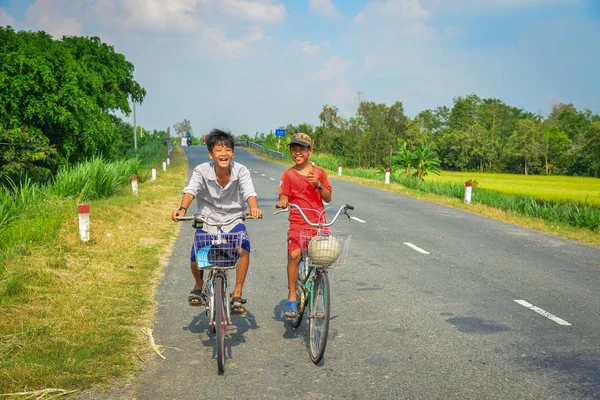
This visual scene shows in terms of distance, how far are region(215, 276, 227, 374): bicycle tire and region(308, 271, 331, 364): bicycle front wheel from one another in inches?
30.0

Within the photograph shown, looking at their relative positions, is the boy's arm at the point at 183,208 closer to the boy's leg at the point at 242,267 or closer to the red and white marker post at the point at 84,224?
the boy's leg at the point at 242,267

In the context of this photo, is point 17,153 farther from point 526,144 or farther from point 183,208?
point 526,144

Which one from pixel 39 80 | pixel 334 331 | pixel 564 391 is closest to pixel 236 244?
pixel 334 331

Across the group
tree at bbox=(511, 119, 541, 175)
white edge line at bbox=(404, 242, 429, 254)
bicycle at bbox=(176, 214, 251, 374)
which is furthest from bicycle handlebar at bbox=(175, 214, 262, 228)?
tree at bbox=(511, 119, 541, 175)

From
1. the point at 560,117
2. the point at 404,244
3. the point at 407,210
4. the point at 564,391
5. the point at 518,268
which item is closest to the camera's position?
the point at 564,391

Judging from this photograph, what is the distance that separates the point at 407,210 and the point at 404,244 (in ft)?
21.6

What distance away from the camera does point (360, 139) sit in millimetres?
78625

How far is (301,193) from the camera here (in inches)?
210

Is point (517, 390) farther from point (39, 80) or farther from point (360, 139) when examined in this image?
point (360, 139)

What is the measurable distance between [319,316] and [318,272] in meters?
0.38

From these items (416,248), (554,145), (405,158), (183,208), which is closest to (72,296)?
(183,208)

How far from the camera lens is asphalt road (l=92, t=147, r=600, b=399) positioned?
4.19 meters

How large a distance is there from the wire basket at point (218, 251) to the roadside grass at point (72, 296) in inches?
40.7

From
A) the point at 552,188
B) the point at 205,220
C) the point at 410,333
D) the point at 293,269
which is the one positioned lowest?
the point at 552,188
